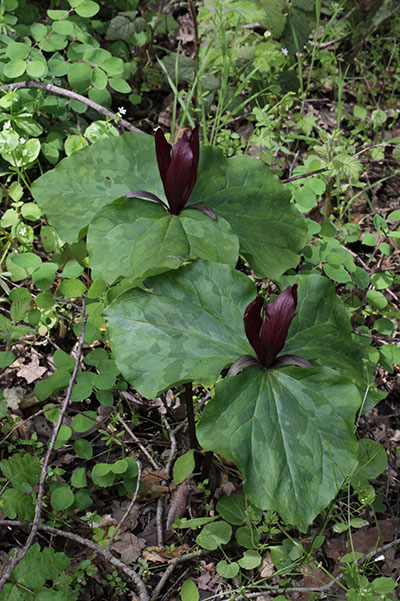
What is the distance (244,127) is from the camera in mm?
3332

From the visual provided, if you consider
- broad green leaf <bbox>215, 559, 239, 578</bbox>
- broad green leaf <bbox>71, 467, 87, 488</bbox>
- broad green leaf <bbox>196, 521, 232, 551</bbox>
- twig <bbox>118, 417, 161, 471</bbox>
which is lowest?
twig <bbox>118, 417, 161, 471</bbox>

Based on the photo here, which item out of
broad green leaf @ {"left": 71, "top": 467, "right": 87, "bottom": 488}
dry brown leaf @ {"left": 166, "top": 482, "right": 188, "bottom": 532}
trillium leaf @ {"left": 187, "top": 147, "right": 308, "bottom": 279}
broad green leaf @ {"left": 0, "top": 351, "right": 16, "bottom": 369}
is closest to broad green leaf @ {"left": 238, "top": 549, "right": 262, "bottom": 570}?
dry brown leaf @ {"left": 166, "top": 482, "right": 188, "bottom": 532}

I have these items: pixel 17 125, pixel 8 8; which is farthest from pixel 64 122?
pixel 8 8

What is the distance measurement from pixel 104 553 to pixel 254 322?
2.81 feet

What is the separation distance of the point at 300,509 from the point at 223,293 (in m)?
0.63

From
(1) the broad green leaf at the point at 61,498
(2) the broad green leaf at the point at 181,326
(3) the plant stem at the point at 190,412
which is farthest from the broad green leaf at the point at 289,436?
(1) the broad green leaf at the point at 61,498

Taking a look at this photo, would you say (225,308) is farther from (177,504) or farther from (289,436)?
(177,504)

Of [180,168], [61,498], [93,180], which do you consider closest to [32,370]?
[61,498]

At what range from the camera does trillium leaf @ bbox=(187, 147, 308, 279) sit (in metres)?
1.87

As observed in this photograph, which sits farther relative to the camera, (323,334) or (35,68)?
(35,68)

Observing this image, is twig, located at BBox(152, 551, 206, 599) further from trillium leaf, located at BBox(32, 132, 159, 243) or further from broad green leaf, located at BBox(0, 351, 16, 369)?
trillium leaf, located at BBox(32, 132, 159, 243)

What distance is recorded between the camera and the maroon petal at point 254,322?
1553 millimetres

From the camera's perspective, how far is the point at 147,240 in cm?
172

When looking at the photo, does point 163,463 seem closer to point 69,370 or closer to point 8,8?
point 69,370
